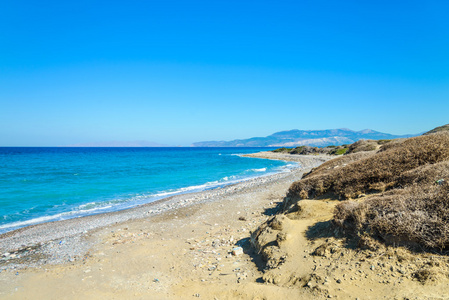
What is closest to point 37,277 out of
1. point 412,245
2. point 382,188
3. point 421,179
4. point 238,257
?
point 238,257

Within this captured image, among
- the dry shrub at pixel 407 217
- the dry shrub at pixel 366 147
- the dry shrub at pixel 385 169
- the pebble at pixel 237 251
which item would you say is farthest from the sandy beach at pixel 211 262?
the dry shrub at pixel 366 147

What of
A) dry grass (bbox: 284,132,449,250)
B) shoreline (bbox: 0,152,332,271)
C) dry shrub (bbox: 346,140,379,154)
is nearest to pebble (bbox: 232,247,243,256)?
dry grass (bbox: 284,132,449,250)

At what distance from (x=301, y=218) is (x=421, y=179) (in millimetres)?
3678

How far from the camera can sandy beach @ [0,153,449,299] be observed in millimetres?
4871


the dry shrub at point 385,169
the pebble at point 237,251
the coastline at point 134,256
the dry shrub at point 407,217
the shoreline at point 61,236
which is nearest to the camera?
the dry shrub at point 407,217

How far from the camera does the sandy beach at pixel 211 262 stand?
4.87 m

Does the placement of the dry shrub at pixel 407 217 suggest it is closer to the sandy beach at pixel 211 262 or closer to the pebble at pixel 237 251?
the sandy beach at pixel 211 262

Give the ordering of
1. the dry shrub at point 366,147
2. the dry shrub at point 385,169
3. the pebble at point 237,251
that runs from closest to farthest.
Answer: the pebble at point 237,251 < the dry shrub at point 385,169 < the dry shrub at point 366,147

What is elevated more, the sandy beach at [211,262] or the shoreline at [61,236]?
the sandy beach at [211,262]

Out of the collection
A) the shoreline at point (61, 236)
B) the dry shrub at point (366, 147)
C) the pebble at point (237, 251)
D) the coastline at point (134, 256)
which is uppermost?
the dry shrub at point (366, 147)

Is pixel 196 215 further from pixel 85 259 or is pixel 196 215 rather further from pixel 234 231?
pixel 85 259

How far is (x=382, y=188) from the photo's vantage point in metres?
8.34

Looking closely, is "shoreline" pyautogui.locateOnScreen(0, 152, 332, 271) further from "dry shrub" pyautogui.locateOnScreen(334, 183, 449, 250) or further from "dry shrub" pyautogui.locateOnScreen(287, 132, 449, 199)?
"dry shrub" pyautogui.locateOnScreen(287, 132, 449, 199)

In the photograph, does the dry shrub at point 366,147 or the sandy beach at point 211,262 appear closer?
the sandy beach at point 211,262
